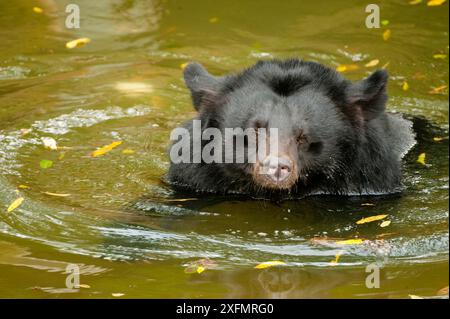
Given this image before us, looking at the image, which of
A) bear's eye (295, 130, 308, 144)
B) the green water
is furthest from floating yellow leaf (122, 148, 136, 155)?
bear's eye (295, 130, 308, 144)

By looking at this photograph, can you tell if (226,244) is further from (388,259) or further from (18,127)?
(18,127)

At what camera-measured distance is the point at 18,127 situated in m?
9.66

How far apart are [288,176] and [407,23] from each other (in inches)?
332

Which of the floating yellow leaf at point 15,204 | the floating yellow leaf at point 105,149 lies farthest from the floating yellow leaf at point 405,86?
the floating yellow leaf at point 15,204

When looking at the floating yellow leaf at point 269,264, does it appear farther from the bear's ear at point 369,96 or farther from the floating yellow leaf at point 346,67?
the floating yellow leaf at point 346,67

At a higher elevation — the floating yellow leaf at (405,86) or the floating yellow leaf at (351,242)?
the floating yellow leaf at (405,86)

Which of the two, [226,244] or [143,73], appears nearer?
[226,244]

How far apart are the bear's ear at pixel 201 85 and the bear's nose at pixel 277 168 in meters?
1.24

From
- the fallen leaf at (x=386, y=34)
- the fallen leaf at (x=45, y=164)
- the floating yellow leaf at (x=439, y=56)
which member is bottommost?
the fallen leaf at (x=45, y=164)

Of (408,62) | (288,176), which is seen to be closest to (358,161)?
(288,176)

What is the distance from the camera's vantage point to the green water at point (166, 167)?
6.01 meters

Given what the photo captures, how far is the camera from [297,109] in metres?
7.10

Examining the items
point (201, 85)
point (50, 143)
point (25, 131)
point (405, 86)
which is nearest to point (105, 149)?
point (50, 143)

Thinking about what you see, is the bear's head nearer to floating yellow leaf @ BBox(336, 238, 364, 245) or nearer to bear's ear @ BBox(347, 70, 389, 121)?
bear's ear @ BBox(347, 70, 389, 121)
